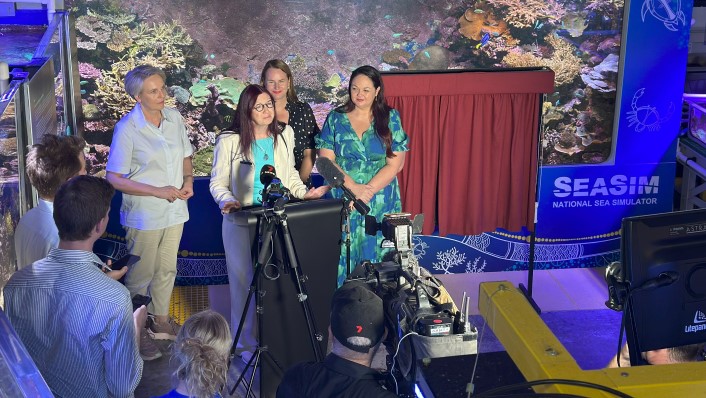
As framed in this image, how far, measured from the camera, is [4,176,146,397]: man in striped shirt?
115 inches

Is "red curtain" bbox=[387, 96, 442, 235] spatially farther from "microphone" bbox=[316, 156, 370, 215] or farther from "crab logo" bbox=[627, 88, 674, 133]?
"microphone" bbox=[316, 156, 370, 215]

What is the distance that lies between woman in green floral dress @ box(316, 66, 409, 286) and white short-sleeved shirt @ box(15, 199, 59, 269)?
1850 millimetres

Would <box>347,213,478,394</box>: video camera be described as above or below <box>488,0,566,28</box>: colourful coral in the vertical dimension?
below

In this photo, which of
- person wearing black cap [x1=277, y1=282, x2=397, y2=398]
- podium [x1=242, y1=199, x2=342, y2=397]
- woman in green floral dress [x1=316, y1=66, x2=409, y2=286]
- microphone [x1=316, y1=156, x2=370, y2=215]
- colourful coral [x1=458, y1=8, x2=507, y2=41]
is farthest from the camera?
colourful coral [x1=458, y1=8, x2=507, y2=41]

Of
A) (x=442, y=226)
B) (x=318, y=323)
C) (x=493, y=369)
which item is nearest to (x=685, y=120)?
(x=442, y=226)

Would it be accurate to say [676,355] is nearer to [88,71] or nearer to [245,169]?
[245,169]

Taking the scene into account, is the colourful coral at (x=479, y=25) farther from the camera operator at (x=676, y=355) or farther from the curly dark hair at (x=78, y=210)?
the curly dark hair at (x=78, y=210)

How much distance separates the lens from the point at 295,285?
4453 millimetres

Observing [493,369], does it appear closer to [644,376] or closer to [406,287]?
[644,376]

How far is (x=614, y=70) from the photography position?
652cm

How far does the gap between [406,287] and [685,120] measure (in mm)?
5122

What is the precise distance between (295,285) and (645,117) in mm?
3324

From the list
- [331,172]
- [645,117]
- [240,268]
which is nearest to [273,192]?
[331,172]

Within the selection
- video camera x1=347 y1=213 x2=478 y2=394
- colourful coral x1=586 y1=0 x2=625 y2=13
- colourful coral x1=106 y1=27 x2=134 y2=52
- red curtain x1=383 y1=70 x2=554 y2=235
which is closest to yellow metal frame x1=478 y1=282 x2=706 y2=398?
video camera x1=347 y1=213 x2=478 y2=394
